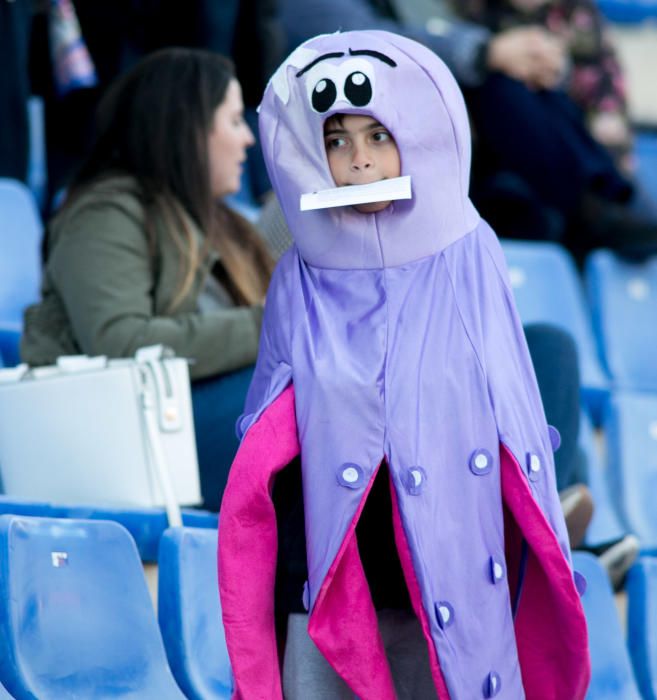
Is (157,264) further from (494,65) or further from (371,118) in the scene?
(494,65)

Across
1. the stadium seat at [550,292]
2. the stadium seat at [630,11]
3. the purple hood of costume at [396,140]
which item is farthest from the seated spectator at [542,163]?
the stadium seat at [630,11]

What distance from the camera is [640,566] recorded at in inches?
105

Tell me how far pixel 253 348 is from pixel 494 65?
1701mm

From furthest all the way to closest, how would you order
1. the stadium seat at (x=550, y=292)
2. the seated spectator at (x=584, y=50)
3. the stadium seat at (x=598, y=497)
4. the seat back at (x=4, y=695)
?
the seated spectator at (x=584, y=50) → the stadium seat at (x=550, y=292) → the stadium seat at (x=598, y=497) → the seat back at (x=4, y=695)

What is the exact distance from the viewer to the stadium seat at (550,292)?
388 centimetres

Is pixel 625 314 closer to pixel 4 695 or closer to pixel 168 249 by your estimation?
pixel 168 249

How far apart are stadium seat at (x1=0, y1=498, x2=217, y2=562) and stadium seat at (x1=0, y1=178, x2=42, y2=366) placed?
919 millimetres

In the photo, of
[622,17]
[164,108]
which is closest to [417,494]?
[164,108]

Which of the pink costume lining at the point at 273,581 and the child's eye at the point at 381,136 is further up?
the child's eye at the point at 381,136

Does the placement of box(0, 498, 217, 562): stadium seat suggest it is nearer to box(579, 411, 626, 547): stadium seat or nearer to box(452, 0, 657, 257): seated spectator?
box(579, 411, 626, 547): stadium seat

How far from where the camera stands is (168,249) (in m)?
2.76

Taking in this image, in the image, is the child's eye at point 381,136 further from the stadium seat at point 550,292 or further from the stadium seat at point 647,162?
the stadium seat at point 647,162

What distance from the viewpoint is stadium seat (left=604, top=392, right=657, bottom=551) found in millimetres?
3201

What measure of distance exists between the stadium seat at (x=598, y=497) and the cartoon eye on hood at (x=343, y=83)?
55.6 inches
